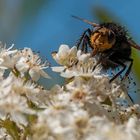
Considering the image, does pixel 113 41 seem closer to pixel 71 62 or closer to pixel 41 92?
pixel 71 62

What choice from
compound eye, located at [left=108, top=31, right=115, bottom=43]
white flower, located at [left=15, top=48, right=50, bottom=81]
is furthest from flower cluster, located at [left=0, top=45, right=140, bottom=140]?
compound eye, located at [left=108, top=31, right=115, bottom=43]

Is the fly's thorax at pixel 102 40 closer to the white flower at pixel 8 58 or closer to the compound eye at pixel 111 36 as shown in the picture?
the compound eye at pixel 111 36

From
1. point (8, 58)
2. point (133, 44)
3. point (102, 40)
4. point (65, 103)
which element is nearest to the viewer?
point (65, 103)

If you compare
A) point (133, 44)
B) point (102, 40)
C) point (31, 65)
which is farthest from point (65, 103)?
point (133, 44)

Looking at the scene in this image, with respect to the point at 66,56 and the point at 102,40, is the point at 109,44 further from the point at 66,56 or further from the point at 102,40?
the point at 66,56

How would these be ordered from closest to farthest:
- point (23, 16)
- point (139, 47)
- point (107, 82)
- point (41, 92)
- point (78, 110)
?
point (78, 110) < point (41, 92) < point (107, 82) < point (139, 47) < point (23, 16)

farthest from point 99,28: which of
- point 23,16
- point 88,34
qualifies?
point 23,16

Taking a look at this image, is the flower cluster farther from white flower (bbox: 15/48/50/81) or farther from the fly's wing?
the fly's wing
